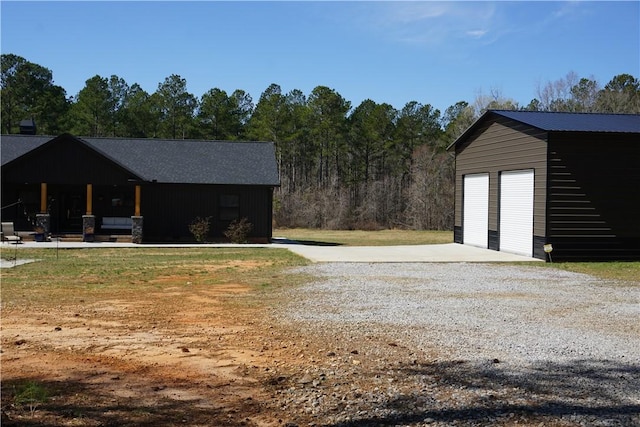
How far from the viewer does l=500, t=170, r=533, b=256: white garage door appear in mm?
19672

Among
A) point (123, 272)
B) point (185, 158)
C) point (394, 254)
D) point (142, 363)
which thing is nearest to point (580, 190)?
point (394, 254)

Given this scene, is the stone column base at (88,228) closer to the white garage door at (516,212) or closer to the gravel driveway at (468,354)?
the gravel driveway at (468,354)

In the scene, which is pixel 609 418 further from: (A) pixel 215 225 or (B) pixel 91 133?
(B) pixel 91 133

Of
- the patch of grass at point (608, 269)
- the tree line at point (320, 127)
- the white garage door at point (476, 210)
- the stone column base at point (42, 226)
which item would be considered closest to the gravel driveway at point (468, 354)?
the patch of grass at point (608, 269)

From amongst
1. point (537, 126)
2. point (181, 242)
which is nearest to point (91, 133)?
point (181, 242)

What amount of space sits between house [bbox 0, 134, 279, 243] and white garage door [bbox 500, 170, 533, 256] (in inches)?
358

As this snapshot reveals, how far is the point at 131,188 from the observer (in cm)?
2658

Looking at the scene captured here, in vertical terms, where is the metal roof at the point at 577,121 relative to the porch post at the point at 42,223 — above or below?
above

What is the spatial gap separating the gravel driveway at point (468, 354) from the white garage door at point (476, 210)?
10.8 metres

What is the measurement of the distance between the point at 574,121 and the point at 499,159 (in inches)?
110

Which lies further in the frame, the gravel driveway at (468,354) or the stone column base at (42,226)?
the stone column base at (42,226)

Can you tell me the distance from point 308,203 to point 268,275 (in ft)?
102

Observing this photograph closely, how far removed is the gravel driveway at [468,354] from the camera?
15.7ft

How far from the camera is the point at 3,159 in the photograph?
25641 millimetres
